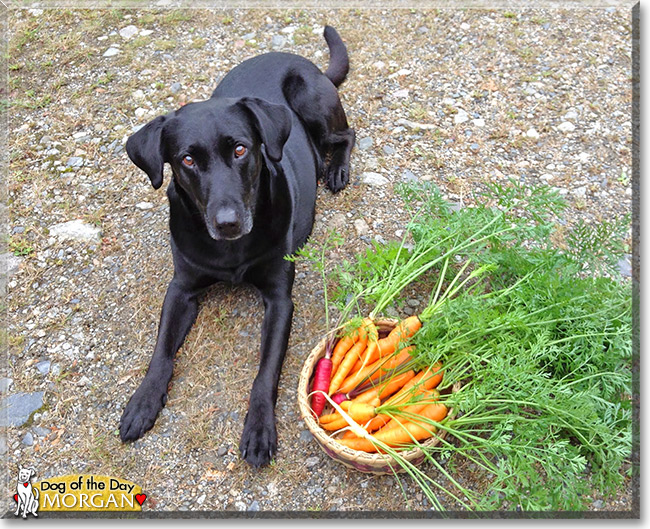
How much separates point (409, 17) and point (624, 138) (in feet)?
6.17

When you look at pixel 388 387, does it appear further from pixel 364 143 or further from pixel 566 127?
pixel 566 127

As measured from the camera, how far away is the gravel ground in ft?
9.02

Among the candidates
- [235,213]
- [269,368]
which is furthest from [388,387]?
[235,213]

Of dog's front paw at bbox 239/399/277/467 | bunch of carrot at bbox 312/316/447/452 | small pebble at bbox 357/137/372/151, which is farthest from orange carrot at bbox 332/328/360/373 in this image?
small pebble at bbox 357/137/372/151

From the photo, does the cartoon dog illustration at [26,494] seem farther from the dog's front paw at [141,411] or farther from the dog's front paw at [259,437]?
the dog's front paw at [259,437]

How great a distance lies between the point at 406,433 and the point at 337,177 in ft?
5.84

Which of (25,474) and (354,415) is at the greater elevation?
(354,415)

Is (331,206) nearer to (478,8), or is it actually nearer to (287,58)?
(287,58)

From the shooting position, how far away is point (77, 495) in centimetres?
268

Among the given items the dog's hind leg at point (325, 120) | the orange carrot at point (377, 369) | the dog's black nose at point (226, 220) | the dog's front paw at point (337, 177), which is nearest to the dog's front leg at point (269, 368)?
the orange carrot at point (377, 369)

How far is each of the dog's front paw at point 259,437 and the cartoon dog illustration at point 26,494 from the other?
89 centimetres

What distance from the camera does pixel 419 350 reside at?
266 cm

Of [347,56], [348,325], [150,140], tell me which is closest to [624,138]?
[347,56]

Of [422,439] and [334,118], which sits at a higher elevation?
[334,118]
